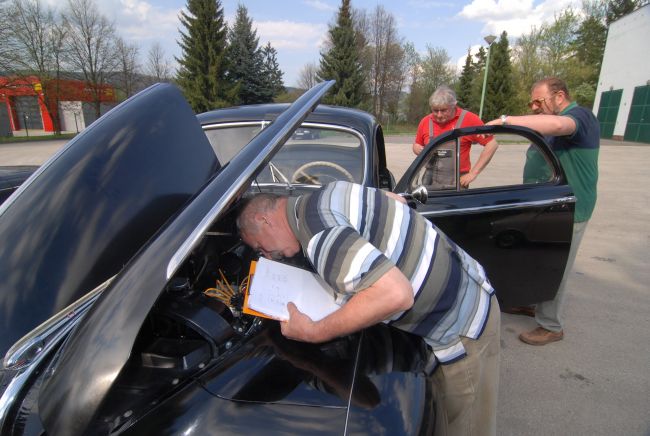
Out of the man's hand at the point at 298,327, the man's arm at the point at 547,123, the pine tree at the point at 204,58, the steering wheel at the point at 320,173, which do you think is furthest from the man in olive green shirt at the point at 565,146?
the pine tree at the point at 204,58

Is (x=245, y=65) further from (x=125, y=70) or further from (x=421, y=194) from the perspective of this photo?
(x=421, y=194)

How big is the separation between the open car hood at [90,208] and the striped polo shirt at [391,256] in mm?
514

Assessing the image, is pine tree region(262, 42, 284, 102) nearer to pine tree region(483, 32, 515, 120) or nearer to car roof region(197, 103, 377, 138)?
pine tree region(483, 32, 515, 120)

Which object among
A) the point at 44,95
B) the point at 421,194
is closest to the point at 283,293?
the point at 421,194

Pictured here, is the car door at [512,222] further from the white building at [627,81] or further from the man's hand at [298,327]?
the white building at [627,81]

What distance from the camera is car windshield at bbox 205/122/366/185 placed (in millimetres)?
3180

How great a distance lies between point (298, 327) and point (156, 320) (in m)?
0.48

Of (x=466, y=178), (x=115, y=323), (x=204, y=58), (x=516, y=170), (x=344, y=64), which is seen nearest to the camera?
(x=115, y=323)

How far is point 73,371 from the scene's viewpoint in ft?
2.88

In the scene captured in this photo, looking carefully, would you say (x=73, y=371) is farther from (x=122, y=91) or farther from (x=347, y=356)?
(x=122, y=91)

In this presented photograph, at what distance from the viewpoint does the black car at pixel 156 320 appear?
941 millimetres

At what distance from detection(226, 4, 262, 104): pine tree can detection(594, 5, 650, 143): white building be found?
24.1m

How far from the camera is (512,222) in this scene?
2584 millimetres

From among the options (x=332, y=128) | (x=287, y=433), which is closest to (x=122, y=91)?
(x=332, y=128)
